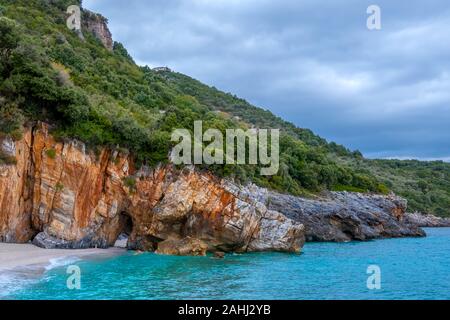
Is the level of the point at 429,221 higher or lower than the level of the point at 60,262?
lower

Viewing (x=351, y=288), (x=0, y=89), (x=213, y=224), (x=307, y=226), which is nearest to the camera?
(x=351, y=288)

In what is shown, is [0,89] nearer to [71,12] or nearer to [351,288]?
[351,288]

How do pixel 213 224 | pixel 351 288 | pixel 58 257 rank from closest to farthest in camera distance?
pixel 351 288 → pixel 58 257 → pixel 213 224

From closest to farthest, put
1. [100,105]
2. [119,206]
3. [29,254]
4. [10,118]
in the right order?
[29,254] → [10,118] → [119,206] → [100,105]

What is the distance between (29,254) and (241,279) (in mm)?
13981

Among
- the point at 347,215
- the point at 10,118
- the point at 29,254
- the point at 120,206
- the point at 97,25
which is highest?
the point at 97,25

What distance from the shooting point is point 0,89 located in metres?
32.0

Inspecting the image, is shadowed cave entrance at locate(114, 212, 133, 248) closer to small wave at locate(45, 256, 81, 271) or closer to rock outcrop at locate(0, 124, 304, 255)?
rock outcrop at locate(0, 124, 304, 255)

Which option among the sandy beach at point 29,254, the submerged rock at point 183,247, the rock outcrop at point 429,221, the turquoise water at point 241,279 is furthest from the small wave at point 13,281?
the rock outcrop at point 429,221

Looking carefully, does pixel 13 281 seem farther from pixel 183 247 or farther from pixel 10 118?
pixel 183 247

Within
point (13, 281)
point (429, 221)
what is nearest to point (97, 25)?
point (13, 281)

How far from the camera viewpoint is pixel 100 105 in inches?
1560
